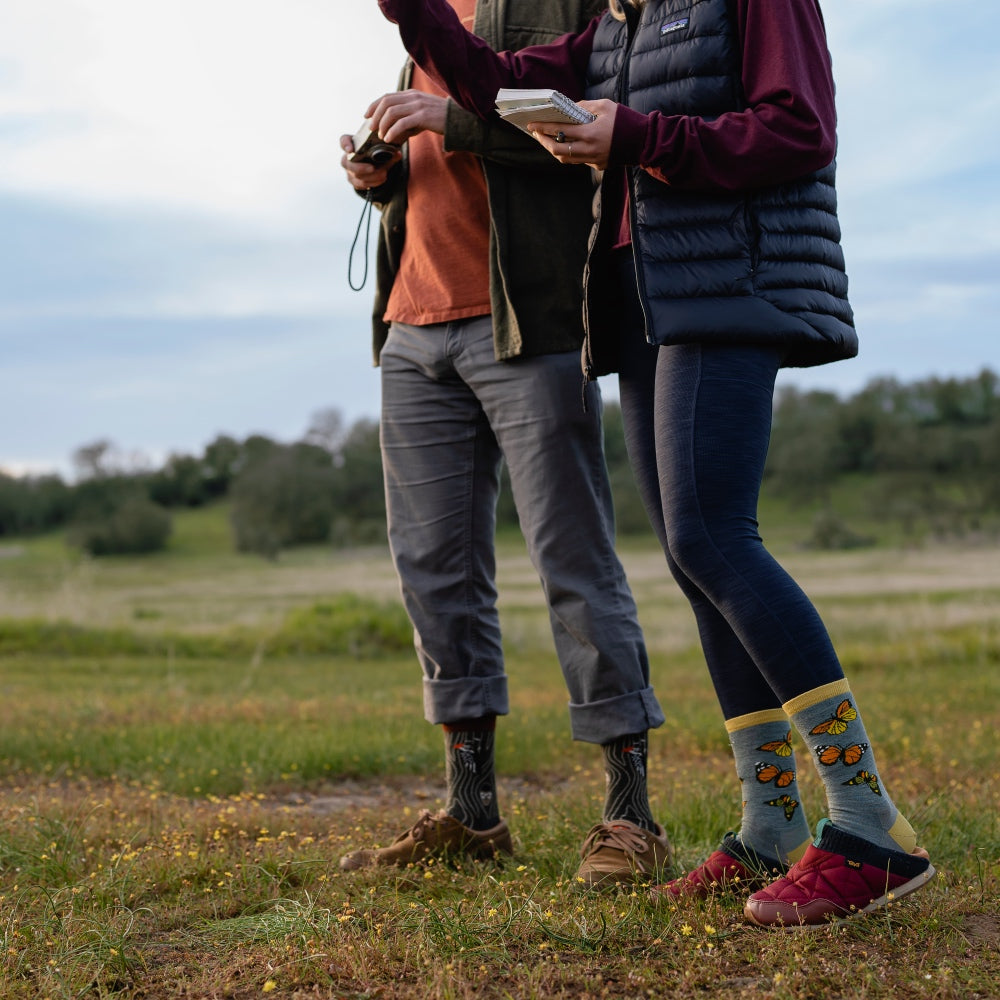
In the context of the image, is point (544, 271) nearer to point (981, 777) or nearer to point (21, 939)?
point (21, 939)

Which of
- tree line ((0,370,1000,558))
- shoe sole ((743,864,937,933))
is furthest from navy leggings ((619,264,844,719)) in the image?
tree line ((0,370,1000,558))

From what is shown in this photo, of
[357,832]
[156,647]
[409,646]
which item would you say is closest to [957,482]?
[409,646]

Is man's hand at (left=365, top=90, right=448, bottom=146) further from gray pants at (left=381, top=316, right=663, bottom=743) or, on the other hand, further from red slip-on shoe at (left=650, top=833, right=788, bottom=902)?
red slip-on shoe at (left=650, top=833, right=788, bottom=902)

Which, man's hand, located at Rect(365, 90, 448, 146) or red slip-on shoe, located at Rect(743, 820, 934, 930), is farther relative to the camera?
man's hand, located at Rect(365, 90, 448, 146)

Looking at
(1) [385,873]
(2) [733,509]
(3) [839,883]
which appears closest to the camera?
(3) [839,883]

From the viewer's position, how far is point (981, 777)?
4383 millimetres

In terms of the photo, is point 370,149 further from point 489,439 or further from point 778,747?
point 778,747

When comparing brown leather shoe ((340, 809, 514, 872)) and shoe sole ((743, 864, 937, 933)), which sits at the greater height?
shoe sole ((743, 864, 937, 933))

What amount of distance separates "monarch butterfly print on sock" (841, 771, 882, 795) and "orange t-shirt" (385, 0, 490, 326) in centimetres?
157

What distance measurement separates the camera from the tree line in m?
45.8

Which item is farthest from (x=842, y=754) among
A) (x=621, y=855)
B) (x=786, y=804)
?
(x=621, y=855)

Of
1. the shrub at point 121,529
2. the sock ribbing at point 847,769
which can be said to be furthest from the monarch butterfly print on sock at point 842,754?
the shrub at point 121,529

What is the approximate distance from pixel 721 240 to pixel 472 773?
1.66m

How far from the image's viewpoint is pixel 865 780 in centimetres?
207
